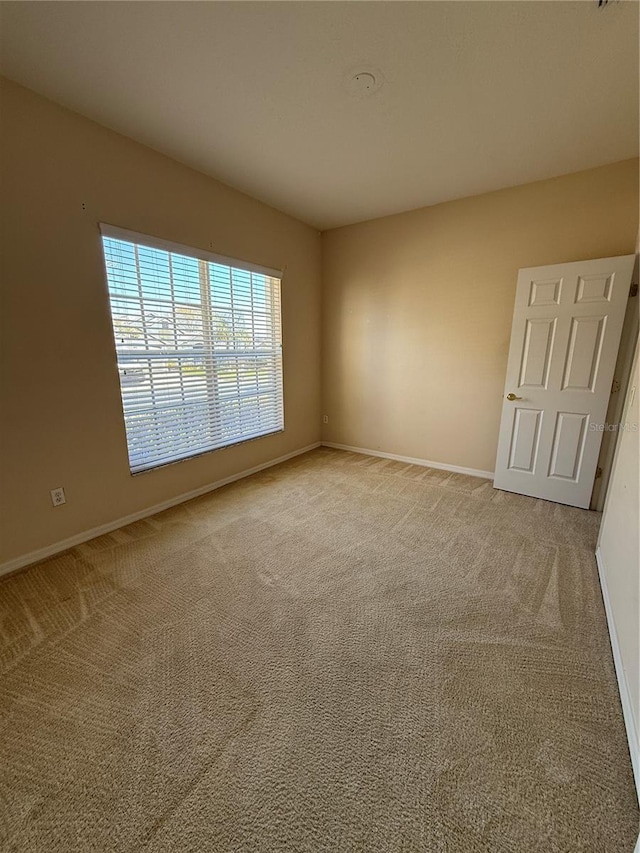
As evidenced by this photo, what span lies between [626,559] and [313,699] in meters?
1.53

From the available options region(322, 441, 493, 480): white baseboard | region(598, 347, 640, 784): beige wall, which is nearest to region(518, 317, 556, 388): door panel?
region(598, 347, 640, 784): beige wall

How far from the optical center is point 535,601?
183cm

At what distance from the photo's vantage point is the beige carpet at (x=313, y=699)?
98cm

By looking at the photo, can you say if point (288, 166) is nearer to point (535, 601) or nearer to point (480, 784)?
point (535, 601)

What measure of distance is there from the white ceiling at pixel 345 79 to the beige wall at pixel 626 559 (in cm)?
170

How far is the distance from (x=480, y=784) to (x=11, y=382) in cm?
286

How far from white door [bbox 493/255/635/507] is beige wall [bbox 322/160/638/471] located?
11.1 inches

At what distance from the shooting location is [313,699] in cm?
133

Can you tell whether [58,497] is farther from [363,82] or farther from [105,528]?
[363,82]

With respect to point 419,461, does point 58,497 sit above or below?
above

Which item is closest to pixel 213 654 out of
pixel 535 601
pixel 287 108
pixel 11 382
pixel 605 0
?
pixel 535 601

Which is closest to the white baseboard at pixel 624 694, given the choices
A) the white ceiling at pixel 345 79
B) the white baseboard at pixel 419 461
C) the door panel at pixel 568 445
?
the door panel at pixel 568 445


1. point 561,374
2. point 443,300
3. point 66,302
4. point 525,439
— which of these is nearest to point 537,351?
point 561,374

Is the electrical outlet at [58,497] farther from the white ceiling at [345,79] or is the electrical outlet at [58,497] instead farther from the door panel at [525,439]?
the door panel at [525,439]
